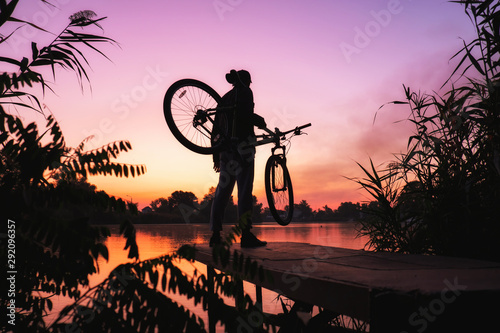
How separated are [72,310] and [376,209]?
4.41m

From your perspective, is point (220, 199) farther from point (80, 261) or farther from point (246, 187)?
point (80, 261)

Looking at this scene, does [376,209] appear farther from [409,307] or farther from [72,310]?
[72,310]

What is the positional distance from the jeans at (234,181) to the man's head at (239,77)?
88 cm

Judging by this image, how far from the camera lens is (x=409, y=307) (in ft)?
6.43

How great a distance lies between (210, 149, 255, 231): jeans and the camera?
4949 millimetres

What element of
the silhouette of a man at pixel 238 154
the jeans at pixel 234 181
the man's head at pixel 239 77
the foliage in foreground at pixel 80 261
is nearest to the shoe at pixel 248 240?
the silhouette of a man at pixel 238 154

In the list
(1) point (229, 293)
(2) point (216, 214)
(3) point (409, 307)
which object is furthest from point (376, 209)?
(1) point (229, 293)

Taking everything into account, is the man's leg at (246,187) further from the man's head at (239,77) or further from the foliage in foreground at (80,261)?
the foliage in foreground at (80,261)

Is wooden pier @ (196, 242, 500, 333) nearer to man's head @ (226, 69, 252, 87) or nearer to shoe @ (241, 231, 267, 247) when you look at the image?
shoe @ (241, 231, 267, 247)

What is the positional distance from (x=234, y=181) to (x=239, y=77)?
130 centimetres

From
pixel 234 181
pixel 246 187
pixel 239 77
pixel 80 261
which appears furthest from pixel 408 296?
pixel 239 77

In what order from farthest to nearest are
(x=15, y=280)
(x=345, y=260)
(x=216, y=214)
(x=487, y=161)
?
(x=216, y=214)
(x=487, y=161)
(x=345, y=260)
(x=15, y=280)

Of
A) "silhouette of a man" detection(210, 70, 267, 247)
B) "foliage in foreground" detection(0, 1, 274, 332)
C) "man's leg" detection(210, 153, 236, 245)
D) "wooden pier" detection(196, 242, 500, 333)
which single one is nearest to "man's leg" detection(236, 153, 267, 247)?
"silhouette of a man" detection(210, 70, 267, 247)

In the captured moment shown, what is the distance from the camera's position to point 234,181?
204 inches
